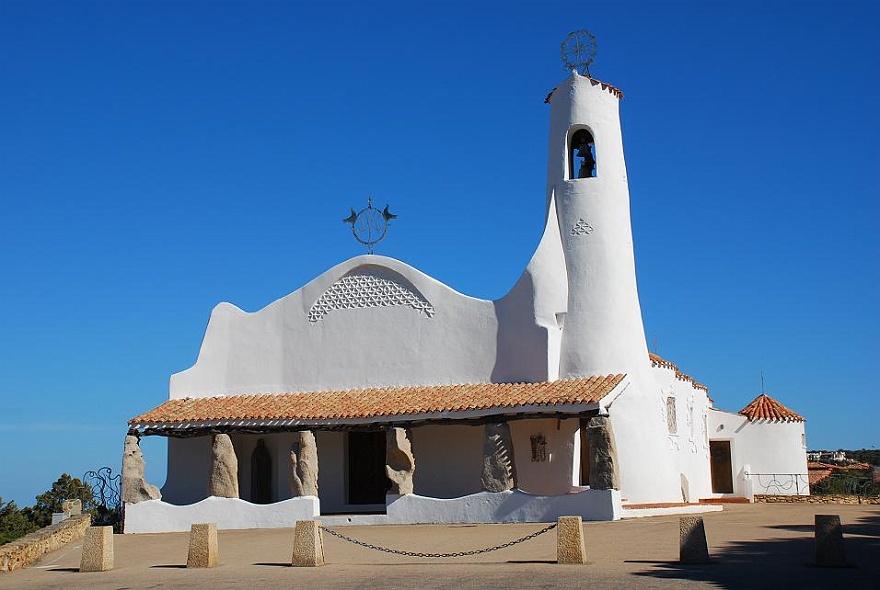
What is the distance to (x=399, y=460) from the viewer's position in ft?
68.6

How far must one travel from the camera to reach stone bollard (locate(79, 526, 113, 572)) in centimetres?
1402

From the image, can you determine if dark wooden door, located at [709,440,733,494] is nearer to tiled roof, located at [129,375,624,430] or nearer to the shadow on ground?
tiled roof, located at [129,375,624,430]

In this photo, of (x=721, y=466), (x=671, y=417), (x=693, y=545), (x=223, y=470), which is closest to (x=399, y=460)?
(x=223, y=470)

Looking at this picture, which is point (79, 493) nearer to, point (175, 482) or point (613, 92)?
point (175, 482)

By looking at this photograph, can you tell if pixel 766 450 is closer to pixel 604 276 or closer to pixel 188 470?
pixel 604 276

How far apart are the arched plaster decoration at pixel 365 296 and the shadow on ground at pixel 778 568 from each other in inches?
432

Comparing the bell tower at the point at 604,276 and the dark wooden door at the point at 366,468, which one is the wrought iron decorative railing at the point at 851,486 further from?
the dark wooden door at the point at 366,468

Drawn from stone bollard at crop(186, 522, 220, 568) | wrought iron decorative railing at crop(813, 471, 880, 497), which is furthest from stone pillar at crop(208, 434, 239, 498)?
wrought iron decorative railing at crop(813, 471, 880, 497)

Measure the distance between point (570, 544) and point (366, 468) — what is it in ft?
38.8

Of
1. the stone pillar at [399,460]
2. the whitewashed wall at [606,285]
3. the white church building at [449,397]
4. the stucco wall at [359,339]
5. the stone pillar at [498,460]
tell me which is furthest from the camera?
the stucco wall at [359,339]

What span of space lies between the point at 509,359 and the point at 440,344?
1788 millimetres

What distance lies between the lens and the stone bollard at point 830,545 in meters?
11.5

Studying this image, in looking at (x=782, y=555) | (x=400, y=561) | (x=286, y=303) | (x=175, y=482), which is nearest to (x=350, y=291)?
(x=286, y=303)

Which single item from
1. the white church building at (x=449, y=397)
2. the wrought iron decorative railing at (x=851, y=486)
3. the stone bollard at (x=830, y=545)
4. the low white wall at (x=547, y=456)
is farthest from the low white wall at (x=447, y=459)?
the wrought iron decorative railing at (x=851, y=486)
